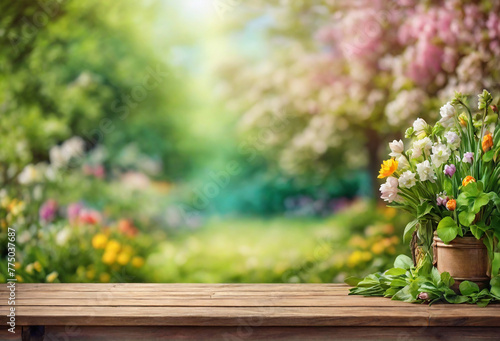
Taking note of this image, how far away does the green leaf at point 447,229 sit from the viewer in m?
1.56

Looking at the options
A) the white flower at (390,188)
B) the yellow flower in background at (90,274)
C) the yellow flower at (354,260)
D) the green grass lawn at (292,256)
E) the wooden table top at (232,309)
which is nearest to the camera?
the wooden table top at (232,309)

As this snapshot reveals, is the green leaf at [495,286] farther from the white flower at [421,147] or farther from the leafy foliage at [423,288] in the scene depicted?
the white flower at [421,147]

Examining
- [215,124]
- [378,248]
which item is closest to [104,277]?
[378,248]

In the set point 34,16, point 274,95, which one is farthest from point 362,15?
point 34,16

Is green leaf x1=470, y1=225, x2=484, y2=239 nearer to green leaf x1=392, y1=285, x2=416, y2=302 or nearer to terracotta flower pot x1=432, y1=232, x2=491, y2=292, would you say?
terracotta flower pot x1=432, y1=232, x2=491, y2=292

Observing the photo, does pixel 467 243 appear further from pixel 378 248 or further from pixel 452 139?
pixel 378 248

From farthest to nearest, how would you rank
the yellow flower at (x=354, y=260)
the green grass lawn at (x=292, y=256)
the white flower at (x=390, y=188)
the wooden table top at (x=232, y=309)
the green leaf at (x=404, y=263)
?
the green grass lawn at (x=292, y=256), the yellow flower at (x=354, y=260), the green leaf at (x=404, y=263), the white flower at (x=390, y=188), the wooden table top at (x=232, y=309)

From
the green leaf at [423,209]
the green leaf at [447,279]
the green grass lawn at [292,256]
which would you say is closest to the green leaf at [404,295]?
the green leaf at [447,279]

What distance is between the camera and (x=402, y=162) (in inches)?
66.5

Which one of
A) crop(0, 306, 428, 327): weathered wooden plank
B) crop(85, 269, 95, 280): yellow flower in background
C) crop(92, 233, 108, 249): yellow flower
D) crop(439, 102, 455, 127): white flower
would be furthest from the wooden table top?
crop(92, 233, 108, 249): yellow flower

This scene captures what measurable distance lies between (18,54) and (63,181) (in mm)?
1240

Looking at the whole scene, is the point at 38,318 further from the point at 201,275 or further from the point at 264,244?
the point at 264,244

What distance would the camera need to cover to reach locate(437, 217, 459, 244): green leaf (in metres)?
1.56

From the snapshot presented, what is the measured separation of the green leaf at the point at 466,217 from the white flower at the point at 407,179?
166 mm
